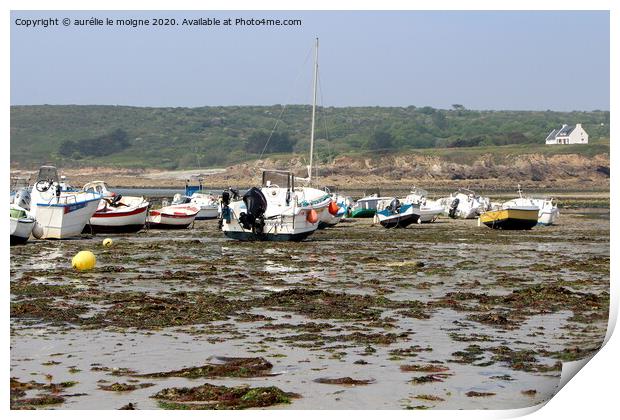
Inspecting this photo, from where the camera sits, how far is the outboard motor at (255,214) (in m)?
32.5

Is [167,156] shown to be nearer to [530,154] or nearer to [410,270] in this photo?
[530,154]

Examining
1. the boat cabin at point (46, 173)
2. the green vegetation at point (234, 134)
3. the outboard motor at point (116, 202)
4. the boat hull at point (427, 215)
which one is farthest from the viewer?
the green vegetation at point (234, 134)

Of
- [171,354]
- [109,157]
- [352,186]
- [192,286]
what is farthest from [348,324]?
[109,157]

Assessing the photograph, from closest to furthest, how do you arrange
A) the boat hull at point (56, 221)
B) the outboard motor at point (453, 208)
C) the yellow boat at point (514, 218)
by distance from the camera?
the boat hull at point (56, 221) → the yellow boat at point (514, 218) → the outboard motor at point (453, 208)

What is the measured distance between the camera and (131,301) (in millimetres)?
17469

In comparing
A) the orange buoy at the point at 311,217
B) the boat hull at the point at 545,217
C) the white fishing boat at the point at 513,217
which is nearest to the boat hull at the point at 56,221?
the orange buoy at the point at 311,217

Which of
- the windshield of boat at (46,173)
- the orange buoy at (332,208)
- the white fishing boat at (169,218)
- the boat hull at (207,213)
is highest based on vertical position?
the windshield of boat at (46,173)

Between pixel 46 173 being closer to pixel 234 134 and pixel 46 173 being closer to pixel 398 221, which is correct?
pixel 398 221

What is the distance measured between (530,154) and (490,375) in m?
125

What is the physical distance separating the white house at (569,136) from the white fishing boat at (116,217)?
359 ft

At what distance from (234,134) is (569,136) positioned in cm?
5655

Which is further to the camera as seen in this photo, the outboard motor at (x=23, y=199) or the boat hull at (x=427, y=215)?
the boat hull at (x=427, y=215)

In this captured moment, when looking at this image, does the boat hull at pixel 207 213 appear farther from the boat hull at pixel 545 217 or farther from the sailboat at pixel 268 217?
the sailboat at pixel 268 217

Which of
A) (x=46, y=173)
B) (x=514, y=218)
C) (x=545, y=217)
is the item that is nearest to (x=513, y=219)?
(x=514, y=218)
